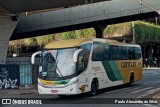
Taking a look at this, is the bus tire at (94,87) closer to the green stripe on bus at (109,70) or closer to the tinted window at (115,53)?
the green stripe on bus at (109,70)

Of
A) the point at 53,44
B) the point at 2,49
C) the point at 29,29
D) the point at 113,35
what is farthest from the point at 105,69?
the point at 113,35

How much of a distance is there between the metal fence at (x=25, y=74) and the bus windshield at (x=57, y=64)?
7.98 metres

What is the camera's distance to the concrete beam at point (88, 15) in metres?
41.8

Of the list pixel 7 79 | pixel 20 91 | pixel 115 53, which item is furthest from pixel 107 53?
pixel 7 79

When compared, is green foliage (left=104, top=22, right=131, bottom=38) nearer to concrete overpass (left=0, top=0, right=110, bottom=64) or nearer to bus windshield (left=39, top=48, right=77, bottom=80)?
concrete overpass (left=0, top=0, right=110, bottom=64)

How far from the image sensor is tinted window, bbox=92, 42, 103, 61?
22.2 m

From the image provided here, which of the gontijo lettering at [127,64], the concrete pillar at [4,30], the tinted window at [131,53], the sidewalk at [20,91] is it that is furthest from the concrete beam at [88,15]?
the sidewalk at [20,91]

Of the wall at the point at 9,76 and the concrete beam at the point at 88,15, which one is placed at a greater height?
the concrete beam at the point at 88,15

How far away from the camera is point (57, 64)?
20.0 meters

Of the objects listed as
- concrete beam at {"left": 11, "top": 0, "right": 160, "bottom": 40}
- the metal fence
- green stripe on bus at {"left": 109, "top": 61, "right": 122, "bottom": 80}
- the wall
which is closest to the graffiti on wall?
the wall

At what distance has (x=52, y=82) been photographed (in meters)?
19.7

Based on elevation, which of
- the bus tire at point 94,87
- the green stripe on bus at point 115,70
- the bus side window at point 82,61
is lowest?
the bus tire at point 94,87

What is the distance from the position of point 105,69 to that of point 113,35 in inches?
1674

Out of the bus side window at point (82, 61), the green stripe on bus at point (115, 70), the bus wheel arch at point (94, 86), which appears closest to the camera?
the bus side window at point (82, 61)
